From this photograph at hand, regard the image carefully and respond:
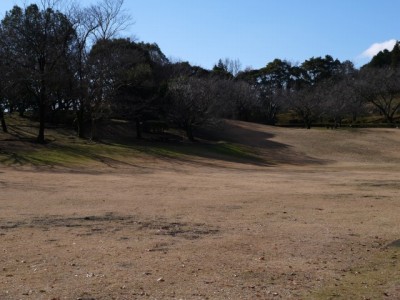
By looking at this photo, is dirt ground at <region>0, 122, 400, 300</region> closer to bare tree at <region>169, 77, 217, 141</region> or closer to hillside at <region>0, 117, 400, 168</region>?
hillside at <region>0, 117, 400, 168</region>

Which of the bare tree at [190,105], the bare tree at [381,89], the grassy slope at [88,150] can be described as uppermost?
the bare tree at [381,89]

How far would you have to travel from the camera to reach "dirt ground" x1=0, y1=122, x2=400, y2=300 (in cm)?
665

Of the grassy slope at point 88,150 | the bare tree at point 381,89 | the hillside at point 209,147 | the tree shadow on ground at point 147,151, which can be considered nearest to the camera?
the grassy slope at point 88,150

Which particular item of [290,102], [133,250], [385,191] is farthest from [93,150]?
→ [290,102]

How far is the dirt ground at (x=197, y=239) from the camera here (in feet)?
21.8

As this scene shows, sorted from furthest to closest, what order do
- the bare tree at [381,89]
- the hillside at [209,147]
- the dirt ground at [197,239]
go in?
the bare tree at [381,89] → the hillside at [209,147] → the dirt ground at [197,239]

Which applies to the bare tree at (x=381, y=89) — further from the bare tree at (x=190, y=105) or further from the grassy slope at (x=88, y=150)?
the bare tree at (x=190, y=105)

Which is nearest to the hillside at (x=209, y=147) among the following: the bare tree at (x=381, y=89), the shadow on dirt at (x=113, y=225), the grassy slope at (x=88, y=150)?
the grassy slope at (x=88, y=150)

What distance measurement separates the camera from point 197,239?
1027cm

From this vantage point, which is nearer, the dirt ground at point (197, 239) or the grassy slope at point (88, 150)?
the dirt ground at point (197, 239)

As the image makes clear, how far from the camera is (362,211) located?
1473 centimetres

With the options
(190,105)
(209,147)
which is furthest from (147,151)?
(190,105)

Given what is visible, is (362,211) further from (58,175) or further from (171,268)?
(58,175)

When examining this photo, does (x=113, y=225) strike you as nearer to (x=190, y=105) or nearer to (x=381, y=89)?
(x=190, y=105)
